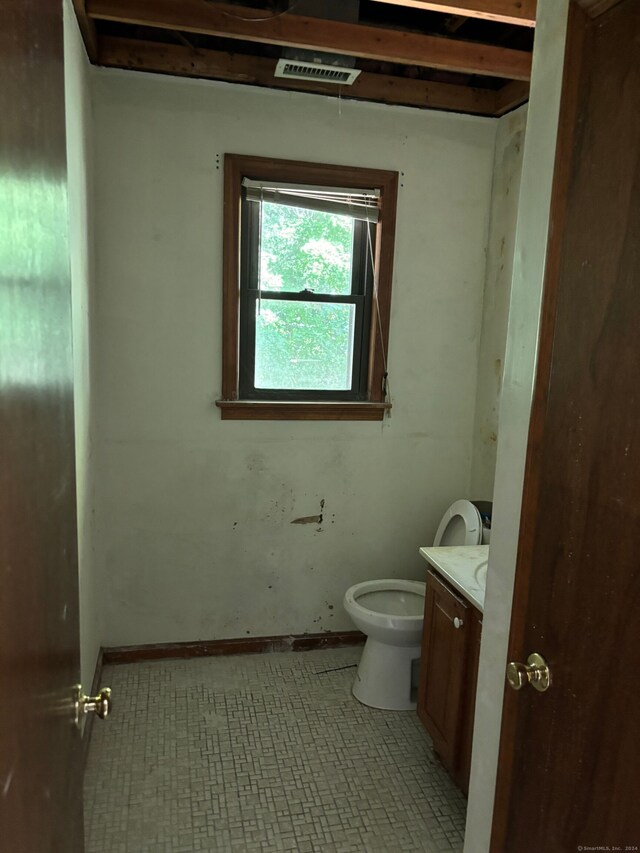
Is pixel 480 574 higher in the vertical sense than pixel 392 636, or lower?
higher

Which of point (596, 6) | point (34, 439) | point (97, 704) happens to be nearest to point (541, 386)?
point (596, 6)

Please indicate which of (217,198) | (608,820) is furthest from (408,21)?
(608,820)

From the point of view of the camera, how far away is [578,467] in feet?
3.20

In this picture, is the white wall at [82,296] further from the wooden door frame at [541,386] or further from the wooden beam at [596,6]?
the wooden beam at [596,6]

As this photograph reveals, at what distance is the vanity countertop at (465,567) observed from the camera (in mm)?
1924

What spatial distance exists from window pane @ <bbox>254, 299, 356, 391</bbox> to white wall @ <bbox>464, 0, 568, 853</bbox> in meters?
1.62

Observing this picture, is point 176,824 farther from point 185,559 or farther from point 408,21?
point 408,21

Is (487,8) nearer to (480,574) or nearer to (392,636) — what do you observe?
(480,574)

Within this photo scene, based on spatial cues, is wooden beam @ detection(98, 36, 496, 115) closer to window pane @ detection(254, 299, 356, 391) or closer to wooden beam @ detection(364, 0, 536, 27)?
wooden beam @ detection(364, 0, 536, 27)

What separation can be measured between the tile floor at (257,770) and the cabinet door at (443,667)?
206mm

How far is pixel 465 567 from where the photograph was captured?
83.4 inches

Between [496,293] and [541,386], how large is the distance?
187 cm

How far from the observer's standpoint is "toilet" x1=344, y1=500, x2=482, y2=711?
246cm

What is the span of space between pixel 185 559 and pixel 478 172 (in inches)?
90.3
